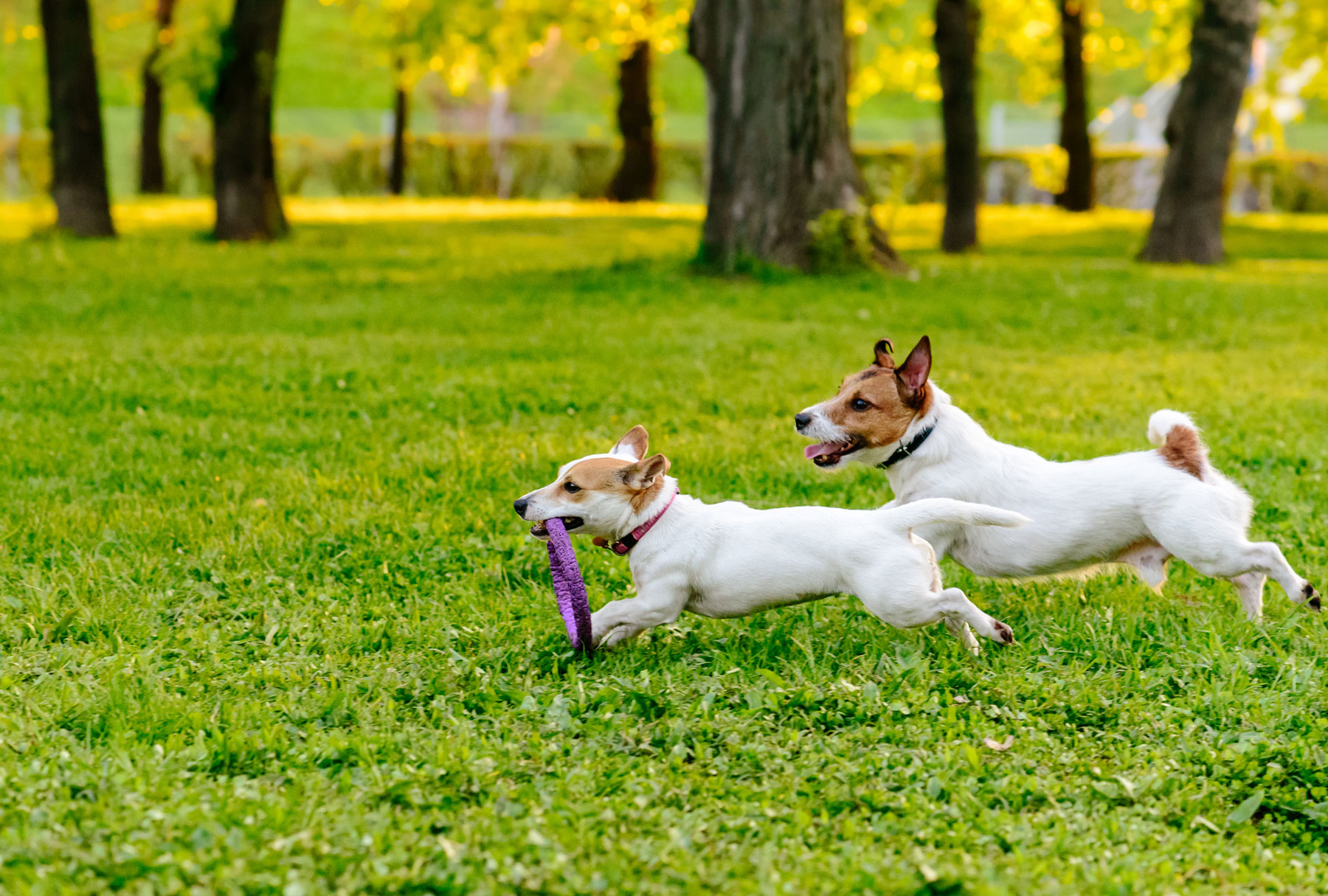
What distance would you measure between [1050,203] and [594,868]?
110ft

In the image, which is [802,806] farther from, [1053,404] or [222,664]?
[1053,404]

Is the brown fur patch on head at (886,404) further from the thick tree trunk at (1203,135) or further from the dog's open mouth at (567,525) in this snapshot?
the thick tree trunk at (1203,135)

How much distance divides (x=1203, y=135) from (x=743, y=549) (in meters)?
14.0

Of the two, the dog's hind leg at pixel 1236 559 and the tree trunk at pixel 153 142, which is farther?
the tree trunk at pixel 153 142

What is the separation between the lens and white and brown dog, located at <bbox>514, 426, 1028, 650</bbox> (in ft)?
13.1

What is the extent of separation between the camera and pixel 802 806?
3.26m

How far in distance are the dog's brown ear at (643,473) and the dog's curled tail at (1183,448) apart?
1.71m

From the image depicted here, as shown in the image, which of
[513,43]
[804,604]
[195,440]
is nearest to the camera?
[804,604]

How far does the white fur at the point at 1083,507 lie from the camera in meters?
4.25

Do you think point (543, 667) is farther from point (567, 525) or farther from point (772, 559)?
point (772, 559)

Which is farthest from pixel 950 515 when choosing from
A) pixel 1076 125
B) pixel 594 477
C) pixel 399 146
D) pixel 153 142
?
pixel 399 146

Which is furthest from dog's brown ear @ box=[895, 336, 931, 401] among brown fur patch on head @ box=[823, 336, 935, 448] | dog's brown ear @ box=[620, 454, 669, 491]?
dog's brown ear @ box=[620, 454, 669, 491]

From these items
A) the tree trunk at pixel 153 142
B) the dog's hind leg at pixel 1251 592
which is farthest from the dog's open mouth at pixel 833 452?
the tree trunk at pixel 153 142

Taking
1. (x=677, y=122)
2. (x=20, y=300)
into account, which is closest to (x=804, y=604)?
(x=20, y=300)
